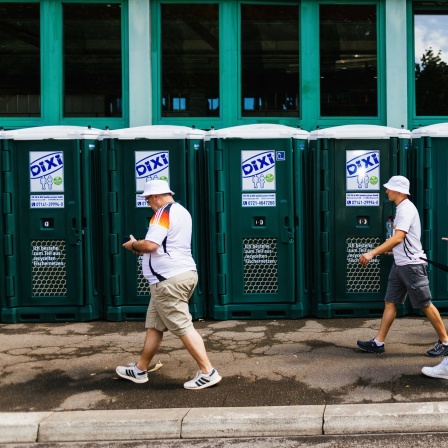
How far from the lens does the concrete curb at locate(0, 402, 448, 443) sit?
16.0ft

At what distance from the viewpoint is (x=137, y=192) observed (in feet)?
26.6

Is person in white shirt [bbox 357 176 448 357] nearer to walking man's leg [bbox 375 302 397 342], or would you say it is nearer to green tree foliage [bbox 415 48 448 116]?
walking man's leg [bbox 375 302 397 342]

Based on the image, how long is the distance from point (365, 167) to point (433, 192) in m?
0.92

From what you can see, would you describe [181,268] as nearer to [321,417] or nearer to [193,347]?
[193,347]

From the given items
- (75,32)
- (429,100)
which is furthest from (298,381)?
(75,32)

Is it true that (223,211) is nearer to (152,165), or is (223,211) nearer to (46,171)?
(152,165)

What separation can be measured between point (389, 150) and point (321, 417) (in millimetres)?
4111

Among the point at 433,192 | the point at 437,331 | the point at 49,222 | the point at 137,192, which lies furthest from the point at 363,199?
the point at 49,222

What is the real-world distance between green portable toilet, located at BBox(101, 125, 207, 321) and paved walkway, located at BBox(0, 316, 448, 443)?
434mm

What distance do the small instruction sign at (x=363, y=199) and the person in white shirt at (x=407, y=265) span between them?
1566mm

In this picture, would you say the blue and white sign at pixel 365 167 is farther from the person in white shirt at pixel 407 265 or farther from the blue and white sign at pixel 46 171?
the blue and white sign at pixel 46 171

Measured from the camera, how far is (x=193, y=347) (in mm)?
5582

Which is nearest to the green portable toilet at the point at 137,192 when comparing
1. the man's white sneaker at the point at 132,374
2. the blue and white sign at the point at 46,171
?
the blue and white sign at the point at 46,171

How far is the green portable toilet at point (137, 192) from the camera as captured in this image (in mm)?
8016
